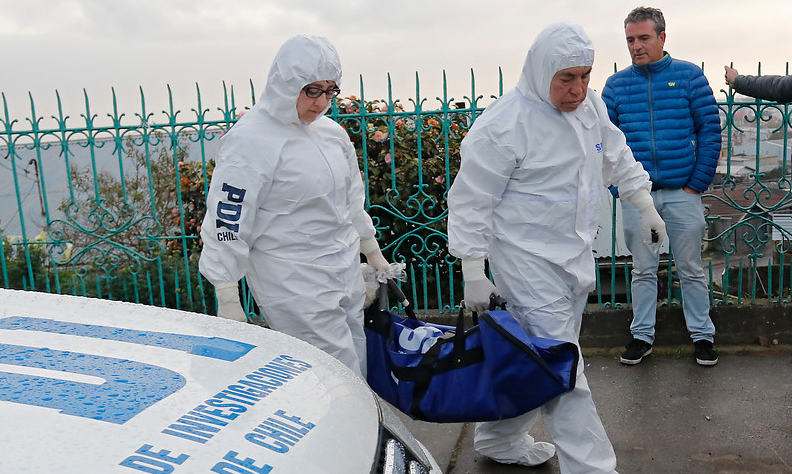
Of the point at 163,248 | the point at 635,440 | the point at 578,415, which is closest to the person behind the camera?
the point at 578,415

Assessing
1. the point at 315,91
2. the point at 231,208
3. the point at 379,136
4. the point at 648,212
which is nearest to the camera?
the point at 231,208

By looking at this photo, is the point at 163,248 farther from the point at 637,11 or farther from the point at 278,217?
the point at 637,11

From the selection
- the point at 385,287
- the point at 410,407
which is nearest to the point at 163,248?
the point at 385,287

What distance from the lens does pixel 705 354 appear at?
15.4 ft

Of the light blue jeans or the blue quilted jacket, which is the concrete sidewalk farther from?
the blue quilted jacket

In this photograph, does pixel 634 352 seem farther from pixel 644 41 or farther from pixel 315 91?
pixel 315 91

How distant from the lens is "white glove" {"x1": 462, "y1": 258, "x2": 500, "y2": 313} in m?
3.01

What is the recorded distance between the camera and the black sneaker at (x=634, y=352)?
4.73 m

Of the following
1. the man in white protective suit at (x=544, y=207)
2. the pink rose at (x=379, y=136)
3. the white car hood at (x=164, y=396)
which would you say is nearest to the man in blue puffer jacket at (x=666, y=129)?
the pink rose at (x=379, y=136)

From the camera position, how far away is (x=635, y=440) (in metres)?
3.67

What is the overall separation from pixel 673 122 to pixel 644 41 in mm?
478

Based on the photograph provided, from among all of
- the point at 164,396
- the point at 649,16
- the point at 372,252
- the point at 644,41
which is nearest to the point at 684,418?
the point at 372,252

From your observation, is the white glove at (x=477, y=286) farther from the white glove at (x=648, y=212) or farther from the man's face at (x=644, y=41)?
the man's face at (x=644, y=41)

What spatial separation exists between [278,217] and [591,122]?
127 centimetres
